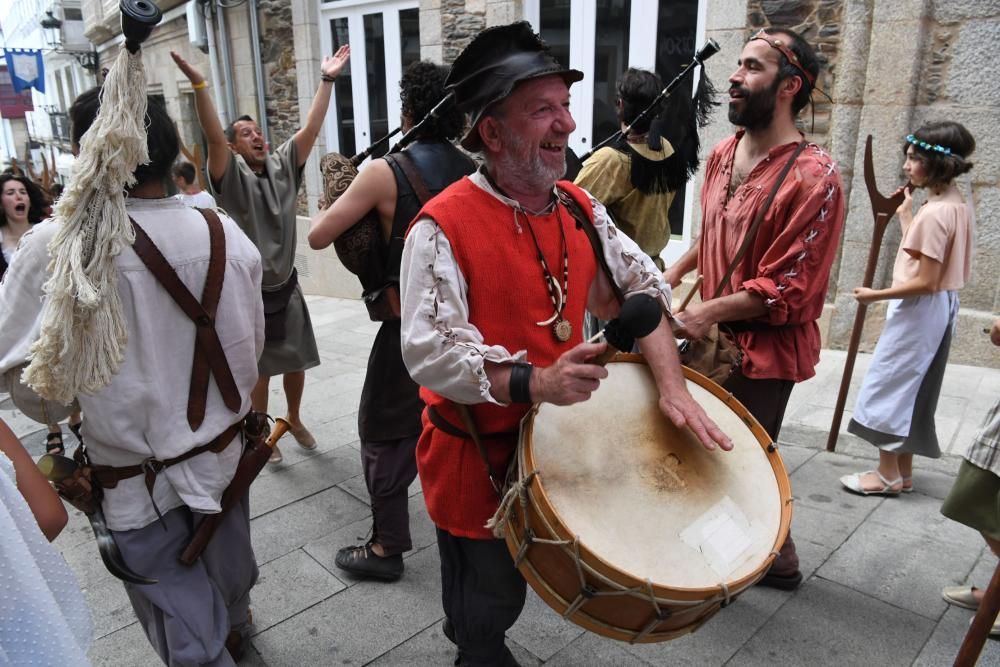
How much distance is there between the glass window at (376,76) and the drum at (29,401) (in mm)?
7478

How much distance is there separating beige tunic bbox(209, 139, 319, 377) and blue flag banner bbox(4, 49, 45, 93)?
20660mm

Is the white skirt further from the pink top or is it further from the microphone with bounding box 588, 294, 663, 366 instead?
the microphone with bounding box 588, 294, 663, 366

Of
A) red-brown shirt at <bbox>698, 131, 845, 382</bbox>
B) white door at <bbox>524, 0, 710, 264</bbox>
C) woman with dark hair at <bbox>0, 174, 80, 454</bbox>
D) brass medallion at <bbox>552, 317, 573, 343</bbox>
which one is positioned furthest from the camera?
white door at <bbox>524, 0, 710, 264</bbox>

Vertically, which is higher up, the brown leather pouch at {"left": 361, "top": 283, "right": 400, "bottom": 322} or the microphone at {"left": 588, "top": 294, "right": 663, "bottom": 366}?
the microphone at {"left": 588, "top": 294, "right": 663, "bottom": 366}

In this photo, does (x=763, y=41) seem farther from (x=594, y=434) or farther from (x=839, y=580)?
(x=839, y=580)

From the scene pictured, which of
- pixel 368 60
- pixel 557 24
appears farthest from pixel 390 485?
pixel 368 60

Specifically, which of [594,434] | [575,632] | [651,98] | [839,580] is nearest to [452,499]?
[594,434]

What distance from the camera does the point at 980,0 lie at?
4539 millimetres

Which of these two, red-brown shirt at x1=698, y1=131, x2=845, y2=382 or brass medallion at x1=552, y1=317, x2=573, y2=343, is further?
A: red-brown shirt at x1=698, y1=131, x2=845, y2=382

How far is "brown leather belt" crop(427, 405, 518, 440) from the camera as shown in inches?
69.1

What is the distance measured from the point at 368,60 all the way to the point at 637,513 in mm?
8352

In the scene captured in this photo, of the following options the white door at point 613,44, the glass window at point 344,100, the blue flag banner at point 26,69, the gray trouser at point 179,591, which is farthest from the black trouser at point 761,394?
the blue flag banner at point 26,69

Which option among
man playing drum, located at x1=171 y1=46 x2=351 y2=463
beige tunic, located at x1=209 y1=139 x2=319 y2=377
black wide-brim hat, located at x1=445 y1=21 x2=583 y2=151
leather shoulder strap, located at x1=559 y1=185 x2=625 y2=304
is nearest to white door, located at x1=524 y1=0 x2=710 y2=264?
man playing drum, located at x1=171 y1=46 x2=351 y2=463

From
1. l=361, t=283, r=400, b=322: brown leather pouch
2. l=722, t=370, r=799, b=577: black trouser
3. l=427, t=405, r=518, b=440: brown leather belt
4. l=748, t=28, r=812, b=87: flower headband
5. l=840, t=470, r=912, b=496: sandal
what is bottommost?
l=840, t=470, r=912, b=496: sandal
